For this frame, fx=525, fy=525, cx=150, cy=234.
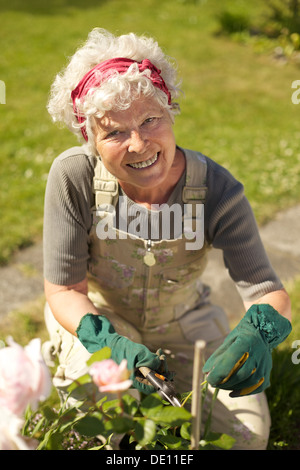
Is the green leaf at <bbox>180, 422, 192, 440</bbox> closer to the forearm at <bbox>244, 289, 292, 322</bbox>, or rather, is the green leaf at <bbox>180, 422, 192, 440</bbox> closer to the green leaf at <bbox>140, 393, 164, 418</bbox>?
the green leaf at <bbox>140, 393, 164, 418</bbox>

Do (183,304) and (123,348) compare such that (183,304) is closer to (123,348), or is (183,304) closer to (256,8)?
(123,348)

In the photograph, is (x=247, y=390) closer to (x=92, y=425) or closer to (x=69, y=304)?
(x=92, y=425)

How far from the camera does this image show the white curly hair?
1600mm

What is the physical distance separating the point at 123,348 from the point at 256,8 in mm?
8856

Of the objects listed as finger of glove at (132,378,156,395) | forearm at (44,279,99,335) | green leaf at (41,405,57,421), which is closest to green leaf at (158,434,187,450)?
finger of glove at (132,378,156,395)

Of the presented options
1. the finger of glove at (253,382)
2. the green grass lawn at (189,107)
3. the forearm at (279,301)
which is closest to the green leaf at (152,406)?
the finger of glove at (253,382)

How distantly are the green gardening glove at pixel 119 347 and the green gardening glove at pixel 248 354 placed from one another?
0.51ft

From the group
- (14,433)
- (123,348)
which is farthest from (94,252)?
(14,433)

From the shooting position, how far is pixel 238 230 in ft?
6.14

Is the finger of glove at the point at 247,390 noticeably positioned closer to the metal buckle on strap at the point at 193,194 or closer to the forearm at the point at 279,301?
the forearm at the point at 279,301

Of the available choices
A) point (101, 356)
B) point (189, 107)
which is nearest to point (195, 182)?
point (101, 356)

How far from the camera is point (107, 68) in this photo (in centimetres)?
166

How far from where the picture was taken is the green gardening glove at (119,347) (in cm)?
144

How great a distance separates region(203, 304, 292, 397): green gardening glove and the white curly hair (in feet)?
2.42
